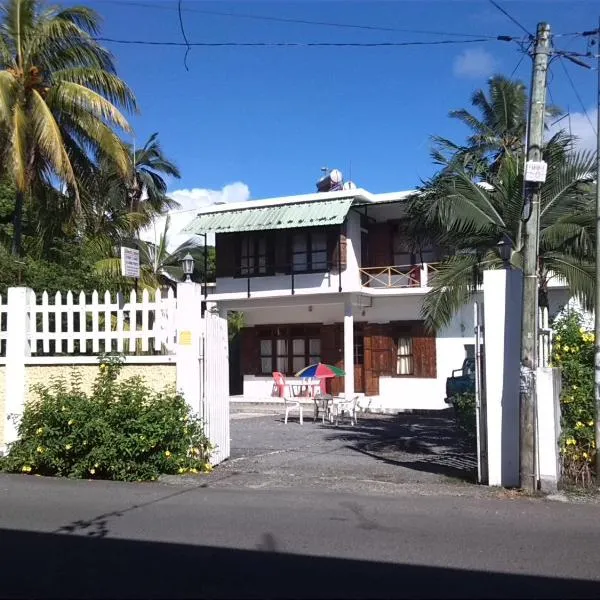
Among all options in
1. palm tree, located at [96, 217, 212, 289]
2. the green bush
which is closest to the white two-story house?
palm tree, located at [96, 217, 212, 289]

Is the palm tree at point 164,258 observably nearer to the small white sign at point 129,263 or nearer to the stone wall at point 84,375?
the small white sign at point 129,263

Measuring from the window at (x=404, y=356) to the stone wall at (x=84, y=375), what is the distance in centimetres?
1529

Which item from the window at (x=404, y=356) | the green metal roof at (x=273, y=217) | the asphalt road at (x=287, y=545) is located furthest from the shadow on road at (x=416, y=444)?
the green metal roof at (x=273, y=217)

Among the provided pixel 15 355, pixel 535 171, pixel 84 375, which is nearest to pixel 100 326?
pixel 84 375

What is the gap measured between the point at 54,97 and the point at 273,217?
9.06 m

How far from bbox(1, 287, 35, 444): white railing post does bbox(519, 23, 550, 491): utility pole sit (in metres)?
6.80

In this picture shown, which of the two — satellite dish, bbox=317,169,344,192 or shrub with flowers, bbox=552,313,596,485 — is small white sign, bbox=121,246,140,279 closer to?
shrub with flowers, bbox=552,313,596,485

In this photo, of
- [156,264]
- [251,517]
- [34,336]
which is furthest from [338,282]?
[251,517]

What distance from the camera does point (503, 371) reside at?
8.85 meters

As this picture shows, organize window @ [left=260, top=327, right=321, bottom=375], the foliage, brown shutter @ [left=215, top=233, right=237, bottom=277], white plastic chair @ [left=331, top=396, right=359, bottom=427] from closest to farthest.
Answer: the foliage < white plastic chair @ [left=331, top=396, right=359, bottom=427] < brown shutter @ [left=215, top=233, right=237, bottom=277] < window @ [left=260, top=327, right=321, bottom=375]

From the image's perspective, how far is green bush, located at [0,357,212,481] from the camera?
925cm

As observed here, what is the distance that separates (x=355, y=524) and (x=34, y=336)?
19.2 feet

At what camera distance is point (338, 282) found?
2339cm

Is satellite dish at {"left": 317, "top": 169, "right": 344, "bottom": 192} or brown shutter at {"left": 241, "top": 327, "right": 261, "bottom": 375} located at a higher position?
satellite dish at {"left": 317, "top": 169, "right": 344, "bottom": 192}
